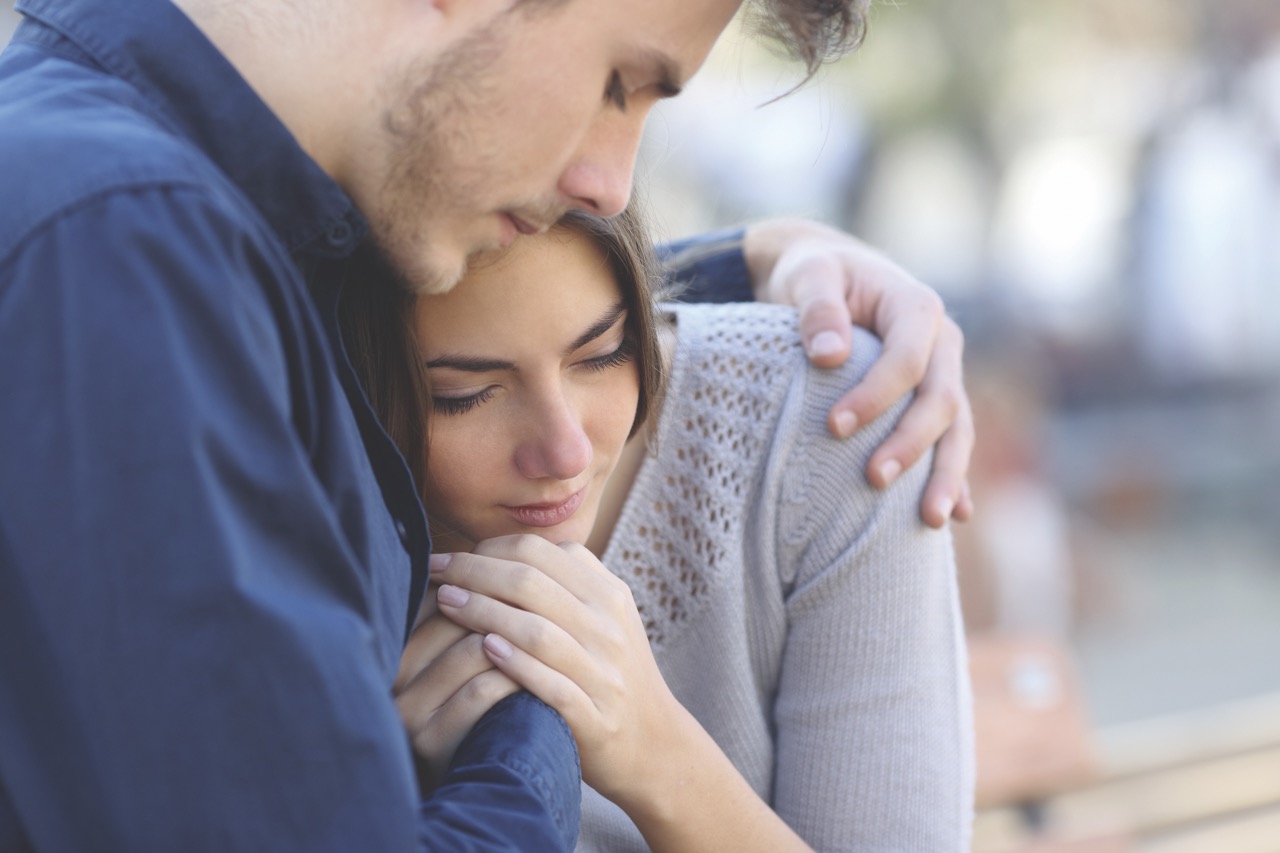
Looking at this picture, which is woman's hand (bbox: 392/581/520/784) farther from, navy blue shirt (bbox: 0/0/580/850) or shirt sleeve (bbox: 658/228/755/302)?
shirt sleeve (bbox: 658/228/755/302)

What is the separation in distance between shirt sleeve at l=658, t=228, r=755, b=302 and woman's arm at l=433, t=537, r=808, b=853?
3.41 feet

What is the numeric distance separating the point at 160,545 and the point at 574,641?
27.5 inches

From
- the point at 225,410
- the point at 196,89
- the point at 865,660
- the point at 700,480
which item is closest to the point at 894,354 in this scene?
the point at 700,480

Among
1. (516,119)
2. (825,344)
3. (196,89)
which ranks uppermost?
(196,89)

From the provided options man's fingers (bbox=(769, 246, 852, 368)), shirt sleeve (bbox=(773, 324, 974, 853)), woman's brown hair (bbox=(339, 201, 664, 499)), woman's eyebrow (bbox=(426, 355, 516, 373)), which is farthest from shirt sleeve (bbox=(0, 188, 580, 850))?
man's fingers (bbox=(769, 246, 852, 368))

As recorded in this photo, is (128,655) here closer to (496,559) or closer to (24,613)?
(24,613)

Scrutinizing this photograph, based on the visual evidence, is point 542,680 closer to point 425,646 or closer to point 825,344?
point 425,646

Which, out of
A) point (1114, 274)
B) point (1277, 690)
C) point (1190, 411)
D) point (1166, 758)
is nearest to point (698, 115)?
point (1114, 274)

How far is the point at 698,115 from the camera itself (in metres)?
14.0

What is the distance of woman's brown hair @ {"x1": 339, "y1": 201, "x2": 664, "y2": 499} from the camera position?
182 centimetres

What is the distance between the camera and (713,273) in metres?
2.70

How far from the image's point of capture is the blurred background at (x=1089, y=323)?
396cm

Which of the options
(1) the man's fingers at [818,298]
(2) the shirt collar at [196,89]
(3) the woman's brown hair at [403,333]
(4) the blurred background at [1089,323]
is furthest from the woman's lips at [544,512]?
(2) the shirt collar at [196,89]

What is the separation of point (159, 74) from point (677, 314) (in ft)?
3.93
